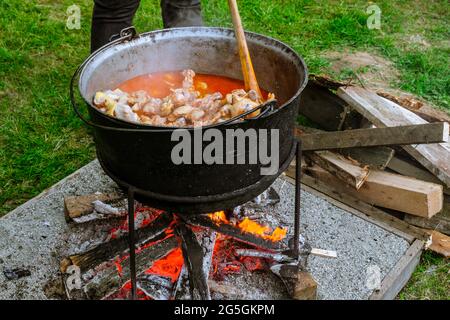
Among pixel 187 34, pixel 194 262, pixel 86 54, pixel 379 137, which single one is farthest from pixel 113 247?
pixel 86 54

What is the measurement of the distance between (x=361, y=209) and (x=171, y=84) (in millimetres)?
1439

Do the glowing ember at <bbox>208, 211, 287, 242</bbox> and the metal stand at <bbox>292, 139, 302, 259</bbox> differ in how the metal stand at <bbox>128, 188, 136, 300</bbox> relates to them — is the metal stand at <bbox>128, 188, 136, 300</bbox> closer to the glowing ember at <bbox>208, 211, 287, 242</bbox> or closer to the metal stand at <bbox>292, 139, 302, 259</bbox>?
the glowing ember at <bbox>208, 211, 287, 242</bbox>

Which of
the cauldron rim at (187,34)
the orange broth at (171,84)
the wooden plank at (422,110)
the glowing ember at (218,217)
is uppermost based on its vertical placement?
the cauldron rim at (187,34)

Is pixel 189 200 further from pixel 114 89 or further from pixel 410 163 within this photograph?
pixel 410 163

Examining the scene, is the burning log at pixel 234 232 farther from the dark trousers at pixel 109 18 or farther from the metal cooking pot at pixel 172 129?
the dark trousers at pixel 109 18

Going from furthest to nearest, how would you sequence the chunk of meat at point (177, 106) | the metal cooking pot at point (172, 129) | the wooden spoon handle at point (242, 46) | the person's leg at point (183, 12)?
the person's leg at point (183, 12), the wooden spoon handle at point (242, 46), the chunk of meat at point (177, 106), the metal cooking pot at point (172, 129)

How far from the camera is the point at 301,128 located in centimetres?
378

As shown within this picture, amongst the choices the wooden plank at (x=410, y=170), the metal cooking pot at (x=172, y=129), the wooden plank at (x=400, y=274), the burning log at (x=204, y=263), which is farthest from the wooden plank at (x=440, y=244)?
the burning log at (x=204, y=263)

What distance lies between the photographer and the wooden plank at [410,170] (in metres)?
3.19

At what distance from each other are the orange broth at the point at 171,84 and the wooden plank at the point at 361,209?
0.88m

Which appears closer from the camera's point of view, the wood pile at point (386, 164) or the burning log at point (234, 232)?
the burning log at point (234, 232)

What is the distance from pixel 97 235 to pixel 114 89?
88cm

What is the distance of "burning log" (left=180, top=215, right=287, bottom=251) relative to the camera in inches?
111
